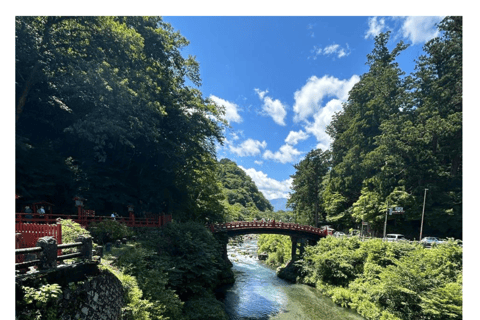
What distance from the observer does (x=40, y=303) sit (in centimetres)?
491

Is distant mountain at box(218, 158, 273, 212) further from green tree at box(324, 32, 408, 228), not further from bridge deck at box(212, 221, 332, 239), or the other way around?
bridge deck at box(212, 221, 332, 239)

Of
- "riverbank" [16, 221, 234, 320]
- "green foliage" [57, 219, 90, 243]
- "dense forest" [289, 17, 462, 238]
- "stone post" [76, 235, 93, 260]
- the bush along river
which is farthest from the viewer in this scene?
"dense forest" [289, 17, 462, 238]

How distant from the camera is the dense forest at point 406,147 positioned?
2591 cm

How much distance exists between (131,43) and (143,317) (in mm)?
16597

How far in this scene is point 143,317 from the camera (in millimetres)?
8141

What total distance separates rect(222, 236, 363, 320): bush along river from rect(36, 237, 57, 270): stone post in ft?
47.8

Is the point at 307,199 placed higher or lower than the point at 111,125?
lower

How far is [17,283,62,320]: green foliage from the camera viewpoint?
15.3 feet

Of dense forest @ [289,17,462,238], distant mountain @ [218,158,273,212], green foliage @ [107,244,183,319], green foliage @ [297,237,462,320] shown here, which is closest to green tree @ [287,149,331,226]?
dense forest @ [289,17,462,238]

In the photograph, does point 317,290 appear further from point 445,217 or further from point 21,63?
point 21,63

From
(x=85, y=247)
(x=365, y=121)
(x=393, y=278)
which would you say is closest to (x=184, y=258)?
(x=85, y=247)

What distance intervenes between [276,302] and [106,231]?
585 inches

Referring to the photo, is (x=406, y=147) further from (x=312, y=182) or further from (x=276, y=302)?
(x=276, y=302)

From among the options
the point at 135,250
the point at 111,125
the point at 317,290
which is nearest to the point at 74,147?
the point at 111,125
